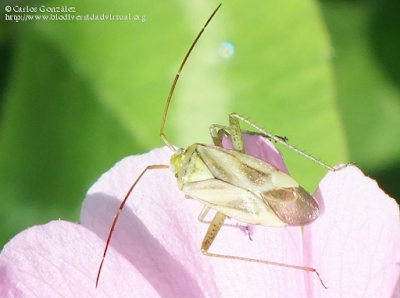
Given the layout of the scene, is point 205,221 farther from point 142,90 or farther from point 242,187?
point 142,90

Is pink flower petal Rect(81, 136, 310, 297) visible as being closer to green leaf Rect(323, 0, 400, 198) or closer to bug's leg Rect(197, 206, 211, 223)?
bug's leg Rect(197, 206, 211, 223)

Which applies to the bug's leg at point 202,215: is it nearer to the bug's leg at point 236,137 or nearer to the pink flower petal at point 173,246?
the pink flower petal at point 173,246

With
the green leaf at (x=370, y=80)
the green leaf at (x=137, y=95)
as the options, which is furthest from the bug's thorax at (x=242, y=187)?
the green leaf at (x=370, y=80)

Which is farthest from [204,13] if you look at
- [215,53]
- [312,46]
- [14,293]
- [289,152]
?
[14,293]

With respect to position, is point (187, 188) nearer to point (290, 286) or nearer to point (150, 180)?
point (150, 180)

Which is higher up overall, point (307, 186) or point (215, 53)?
point (215, 53)

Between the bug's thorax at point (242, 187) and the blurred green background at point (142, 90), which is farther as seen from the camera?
the blurred green background at point (142, 90)
